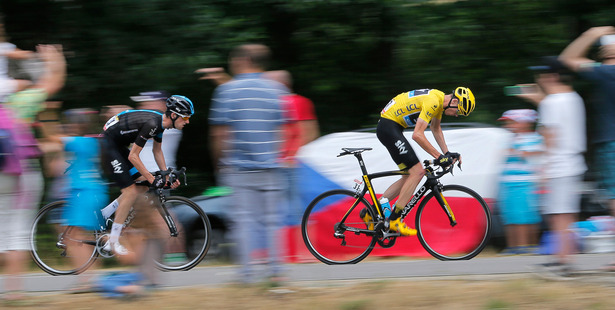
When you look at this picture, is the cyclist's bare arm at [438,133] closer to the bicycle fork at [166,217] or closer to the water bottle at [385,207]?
the water bottle at [385,207]

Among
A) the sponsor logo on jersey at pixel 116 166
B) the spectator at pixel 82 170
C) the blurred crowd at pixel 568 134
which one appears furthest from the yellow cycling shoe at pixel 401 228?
the spectator at pixel 82 170

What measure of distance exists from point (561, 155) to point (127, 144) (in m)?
3.92

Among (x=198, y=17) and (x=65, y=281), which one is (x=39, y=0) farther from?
(x=65, y=281)

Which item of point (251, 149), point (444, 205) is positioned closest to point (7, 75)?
point (251, 149)

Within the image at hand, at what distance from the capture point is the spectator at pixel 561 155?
19.9 ft

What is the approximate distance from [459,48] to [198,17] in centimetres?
368

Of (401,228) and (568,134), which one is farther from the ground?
(568,134)

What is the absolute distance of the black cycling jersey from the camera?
7.29 metres

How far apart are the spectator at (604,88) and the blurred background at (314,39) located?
15.7 feet

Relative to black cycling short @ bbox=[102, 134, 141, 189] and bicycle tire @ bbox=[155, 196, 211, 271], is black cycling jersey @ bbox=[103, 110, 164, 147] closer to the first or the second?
black cycling short @ bbox=[102, 134, 141, 189]

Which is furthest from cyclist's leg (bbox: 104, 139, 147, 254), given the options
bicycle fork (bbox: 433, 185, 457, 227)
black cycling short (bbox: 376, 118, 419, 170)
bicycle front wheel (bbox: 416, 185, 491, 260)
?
bicycle fork (bbox: 433, 185, 457, 227)

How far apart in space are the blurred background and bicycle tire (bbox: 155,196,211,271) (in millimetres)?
3375

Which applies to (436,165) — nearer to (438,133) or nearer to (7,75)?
(438,133)

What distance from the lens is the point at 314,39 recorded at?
1155 cm
